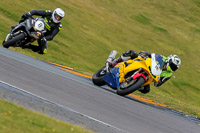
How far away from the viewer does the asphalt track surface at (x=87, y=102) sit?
6555 mm

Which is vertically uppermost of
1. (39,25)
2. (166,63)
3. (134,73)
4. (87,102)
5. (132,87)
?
(87,102)

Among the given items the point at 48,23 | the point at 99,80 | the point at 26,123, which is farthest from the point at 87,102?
Result: the point at 48,23

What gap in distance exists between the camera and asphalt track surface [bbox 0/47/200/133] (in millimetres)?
6555

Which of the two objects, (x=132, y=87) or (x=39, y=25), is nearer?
(x=132, y=87)

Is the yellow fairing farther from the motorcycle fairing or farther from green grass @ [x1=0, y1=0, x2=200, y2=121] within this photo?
green grass @ [x1=0, y1=0, x2=200, y2=121]

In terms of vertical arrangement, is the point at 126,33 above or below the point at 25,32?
below

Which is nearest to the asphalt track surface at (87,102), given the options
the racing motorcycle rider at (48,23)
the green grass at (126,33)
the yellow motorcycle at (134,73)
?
the yellow motorcycle at (134,73)

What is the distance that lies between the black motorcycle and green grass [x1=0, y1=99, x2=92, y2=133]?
254 inches

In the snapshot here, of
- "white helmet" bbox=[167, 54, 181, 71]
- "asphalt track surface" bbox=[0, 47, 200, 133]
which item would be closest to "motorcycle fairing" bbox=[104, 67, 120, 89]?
"asphalt track surface" bbox=[0, 47, 200, 133]

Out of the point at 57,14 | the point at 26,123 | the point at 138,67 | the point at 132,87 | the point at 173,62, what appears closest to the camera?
the point at 26,123

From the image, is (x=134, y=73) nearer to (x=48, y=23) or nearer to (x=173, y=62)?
(x=173, y=62)

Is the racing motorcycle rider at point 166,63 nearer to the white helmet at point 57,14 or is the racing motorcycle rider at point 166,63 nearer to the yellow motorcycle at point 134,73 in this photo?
the yellow motorcycle at point 134,73

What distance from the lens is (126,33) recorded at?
29.5 meters

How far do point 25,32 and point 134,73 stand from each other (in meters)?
4.00
